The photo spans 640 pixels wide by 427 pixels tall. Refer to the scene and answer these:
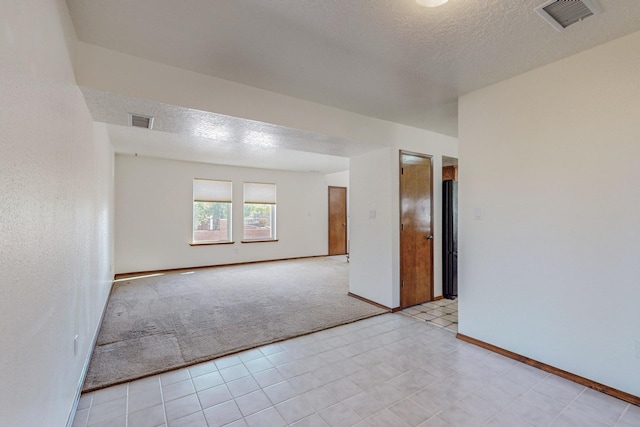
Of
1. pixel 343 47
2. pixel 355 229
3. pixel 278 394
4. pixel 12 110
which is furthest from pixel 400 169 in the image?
pixel 12 110

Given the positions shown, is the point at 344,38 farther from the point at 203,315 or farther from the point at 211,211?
the point at 211,211

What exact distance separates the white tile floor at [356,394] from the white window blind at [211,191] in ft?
16.0

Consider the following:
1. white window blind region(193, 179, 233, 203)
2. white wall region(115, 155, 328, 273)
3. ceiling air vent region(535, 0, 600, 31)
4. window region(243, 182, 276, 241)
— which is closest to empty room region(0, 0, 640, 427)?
ceiling air vent region(535, 0, 600, 31)

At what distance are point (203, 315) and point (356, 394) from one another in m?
2.33

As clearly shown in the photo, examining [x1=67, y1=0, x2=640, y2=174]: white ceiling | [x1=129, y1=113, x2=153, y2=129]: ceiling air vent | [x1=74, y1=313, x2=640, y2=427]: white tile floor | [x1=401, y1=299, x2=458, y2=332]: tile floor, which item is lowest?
[x1=74, y1=313, x2=640, y2=427]: white tile floor

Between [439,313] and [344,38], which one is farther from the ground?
[344,38]

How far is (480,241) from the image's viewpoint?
292 cm

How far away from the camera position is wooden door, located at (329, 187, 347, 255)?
8930mm

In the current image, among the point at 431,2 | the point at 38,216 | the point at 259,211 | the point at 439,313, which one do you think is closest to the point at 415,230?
the point at 439,313

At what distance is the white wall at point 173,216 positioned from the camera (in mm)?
6016

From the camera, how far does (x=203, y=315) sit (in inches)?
145

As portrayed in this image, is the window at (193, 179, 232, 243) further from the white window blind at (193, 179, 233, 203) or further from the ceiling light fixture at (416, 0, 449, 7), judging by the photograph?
the ceiling light fixture at (416, 0, 449, 7)

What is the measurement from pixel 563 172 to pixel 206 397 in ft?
10.6

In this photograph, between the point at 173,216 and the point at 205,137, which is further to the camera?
the point at 173,216
